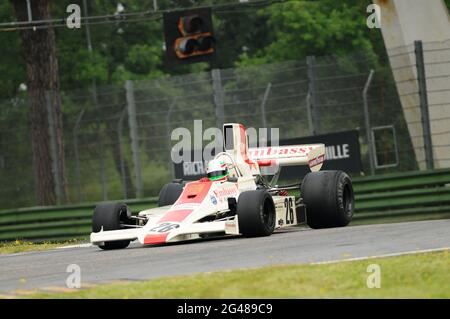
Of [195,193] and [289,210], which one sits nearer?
[195,193]

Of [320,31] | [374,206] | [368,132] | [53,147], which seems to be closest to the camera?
[374,206]

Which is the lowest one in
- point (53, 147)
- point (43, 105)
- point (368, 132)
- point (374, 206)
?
point (374, 206)

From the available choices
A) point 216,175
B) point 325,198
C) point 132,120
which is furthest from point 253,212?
point 132,120

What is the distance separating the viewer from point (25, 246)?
65.0ft

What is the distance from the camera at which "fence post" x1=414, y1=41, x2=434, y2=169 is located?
19281 millimetres

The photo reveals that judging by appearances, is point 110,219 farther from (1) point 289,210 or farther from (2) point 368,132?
(2) point 368,132

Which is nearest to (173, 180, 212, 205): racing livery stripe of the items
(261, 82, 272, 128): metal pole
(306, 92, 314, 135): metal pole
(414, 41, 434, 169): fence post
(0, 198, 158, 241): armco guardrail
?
(414, 41, 434, 169): fence post

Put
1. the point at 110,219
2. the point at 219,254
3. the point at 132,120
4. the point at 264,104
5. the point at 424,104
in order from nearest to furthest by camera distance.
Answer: the point at 219,254
the point at 110,219
the point at 424,104
the point at 264,104
the point at 132,120

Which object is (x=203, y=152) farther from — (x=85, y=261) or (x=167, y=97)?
(x=85, y=261)

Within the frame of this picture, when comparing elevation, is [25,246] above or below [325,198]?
below

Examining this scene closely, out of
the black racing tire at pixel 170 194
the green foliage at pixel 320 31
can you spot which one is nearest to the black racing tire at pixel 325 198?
the black racing tire at pixel 170 194

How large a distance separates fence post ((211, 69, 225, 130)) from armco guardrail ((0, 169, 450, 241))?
2.89m

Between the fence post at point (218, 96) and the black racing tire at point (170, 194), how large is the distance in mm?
4899

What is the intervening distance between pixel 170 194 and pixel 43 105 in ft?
27.4
